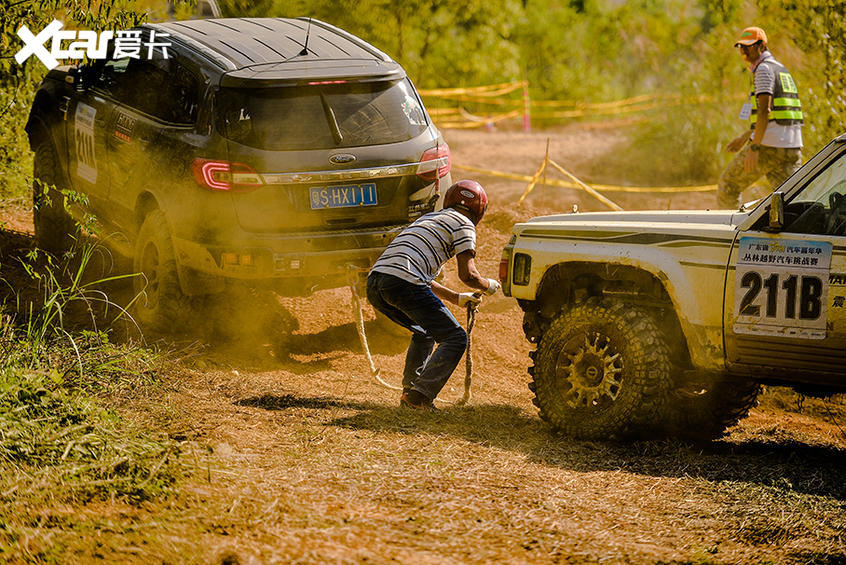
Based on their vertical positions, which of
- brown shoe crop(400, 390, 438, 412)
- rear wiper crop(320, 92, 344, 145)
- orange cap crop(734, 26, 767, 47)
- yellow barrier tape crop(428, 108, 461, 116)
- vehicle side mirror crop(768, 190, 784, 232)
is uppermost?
orange cap crop(734, 26, 767, 47)

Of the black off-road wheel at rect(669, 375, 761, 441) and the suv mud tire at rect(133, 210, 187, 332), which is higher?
the suv mud tire at rect(133, 210, 187, 332)

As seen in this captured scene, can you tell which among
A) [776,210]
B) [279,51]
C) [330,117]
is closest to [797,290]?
[776,210]

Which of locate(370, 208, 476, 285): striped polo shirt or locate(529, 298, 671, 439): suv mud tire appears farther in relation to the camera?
locate(370, 208, 476, 285): striped polo shirt

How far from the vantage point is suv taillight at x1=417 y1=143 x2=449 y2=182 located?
7.40 m

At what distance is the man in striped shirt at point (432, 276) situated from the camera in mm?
6383

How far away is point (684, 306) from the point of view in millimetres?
5648

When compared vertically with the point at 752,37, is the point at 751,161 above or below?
below

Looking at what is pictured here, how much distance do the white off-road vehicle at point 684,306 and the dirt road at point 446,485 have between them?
29 centimetres

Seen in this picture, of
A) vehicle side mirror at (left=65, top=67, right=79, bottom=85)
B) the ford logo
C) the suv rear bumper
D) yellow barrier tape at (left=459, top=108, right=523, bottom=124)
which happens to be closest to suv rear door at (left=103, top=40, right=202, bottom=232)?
the suv rear bumper

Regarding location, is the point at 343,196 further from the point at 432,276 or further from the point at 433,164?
the point at 432,276

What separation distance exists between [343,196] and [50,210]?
3.50m

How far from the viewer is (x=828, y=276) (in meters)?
5.22

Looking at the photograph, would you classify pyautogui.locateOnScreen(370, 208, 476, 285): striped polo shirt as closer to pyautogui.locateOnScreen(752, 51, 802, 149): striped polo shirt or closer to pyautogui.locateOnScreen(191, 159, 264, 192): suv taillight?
pyautogui.locateOnScreen(191, 159, 264, 192): suv taillight

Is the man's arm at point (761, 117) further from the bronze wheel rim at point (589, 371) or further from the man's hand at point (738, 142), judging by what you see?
the bronze wheel rim at point (589, 371)
